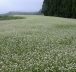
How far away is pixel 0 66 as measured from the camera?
14.0 meters

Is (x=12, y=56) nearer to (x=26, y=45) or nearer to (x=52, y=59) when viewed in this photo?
(x=52, y=59)

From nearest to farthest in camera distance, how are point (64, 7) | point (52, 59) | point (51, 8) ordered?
point (52, 59), point (64, 7), point (51, 8)

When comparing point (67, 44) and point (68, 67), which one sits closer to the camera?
point (68, 67)

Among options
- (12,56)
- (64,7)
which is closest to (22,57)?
(12,56)

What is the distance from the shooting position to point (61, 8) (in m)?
88.2

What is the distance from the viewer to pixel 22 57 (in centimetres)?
1611

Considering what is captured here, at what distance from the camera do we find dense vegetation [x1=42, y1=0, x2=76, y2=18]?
79.9 metres

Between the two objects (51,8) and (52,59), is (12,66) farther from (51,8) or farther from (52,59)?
(51,8)

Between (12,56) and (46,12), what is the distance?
288 ft

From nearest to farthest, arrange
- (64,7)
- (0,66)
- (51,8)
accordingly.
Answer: (0,66), (64,7), (51,8)

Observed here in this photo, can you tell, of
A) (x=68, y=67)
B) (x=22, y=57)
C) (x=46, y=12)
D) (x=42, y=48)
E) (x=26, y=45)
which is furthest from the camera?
(x=46, y=12)

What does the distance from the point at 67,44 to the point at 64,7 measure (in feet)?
216

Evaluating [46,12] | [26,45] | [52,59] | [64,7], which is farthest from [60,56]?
[46,12]

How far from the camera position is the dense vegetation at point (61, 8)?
3145 inches
